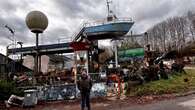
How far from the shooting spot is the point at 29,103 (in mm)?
18047

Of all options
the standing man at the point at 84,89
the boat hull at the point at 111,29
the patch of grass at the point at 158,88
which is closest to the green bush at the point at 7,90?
the standing man at the point at 84,89

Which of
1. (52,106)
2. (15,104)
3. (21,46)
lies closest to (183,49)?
(52,106)

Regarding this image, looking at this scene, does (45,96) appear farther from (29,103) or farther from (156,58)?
(156,58)

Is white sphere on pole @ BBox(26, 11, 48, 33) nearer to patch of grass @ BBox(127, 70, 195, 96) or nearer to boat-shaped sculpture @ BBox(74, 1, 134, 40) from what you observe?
boat-shaped sculpture @ BBox(74, 1, 134, 40)

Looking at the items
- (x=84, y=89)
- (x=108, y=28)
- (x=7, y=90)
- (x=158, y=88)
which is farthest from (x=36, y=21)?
(x=84, y=89)

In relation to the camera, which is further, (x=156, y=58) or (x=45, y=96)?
(x=156, y=58)

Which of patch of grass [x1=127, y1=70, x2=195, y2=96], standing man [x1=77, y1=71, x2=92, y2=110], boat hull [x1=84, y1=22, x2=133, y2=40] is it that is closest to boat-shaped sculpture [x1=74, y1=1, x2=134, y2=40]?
boat hull [x1=84, y1=22, x2=133, y2=40]

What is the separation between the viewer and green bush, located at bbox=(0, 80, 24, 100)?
19.3m

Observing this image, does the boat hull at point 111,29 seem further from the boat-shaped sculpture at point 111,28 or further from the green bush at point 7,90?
the green bush at point 7,90

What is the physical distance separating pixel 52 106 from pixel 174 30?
8685 centimetres

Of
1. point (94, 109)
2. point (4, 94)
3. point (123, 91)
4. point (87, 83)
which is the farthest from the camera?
point (123, 91)

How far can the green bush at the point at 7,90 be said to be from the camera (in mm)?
19328

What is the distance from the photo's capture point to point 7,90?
19547mm

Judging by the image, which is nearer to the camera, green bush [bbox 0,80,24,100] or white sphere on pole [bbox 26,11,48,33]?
green bush [bbox 0,80,24,100]
